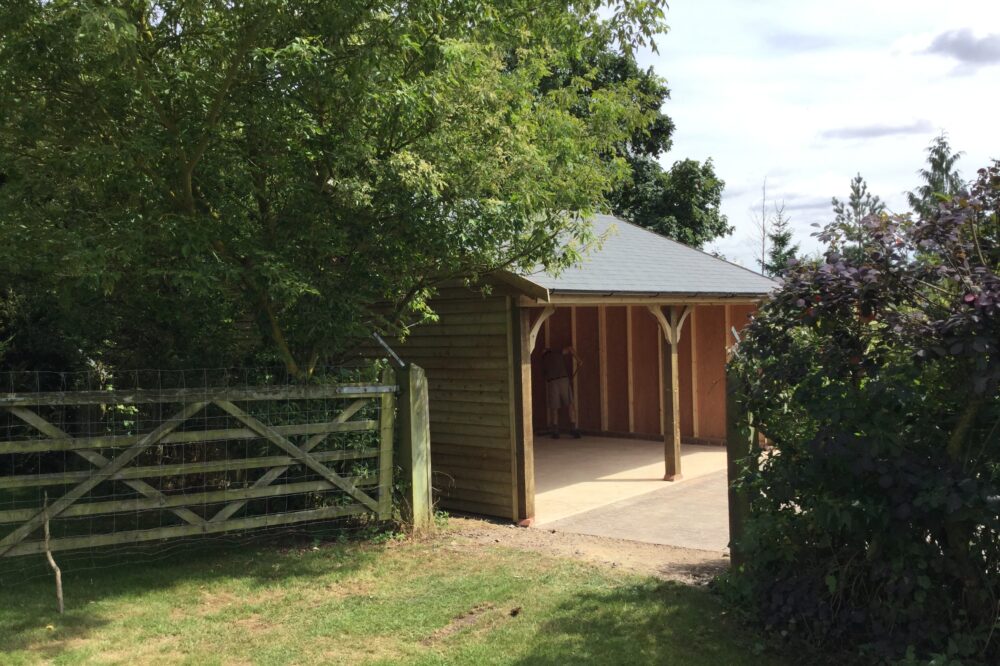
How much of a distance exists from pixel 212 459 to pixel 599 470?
19.0ft

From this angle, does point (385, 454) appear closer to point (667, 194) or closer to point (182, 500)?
point (182, 500)

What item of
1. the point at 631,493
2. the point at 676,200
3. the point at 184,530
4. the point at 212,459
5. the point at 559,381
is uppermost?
the point at 676,200

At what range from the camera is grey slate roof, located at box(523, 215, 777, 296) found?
9438mm

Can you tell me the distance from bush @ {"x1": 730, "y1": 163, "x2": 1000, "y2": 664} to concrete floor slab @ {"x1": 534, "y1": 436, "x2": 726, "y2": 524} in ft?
14.4

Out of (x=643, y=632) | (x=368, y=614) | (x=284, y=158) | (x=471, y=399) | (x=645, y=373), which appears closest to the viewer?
(x=643, y=632)

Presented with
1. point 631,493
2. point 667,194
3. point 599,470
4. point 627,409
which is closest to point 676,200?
point 667,194

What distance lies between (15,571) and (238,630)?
2.29m

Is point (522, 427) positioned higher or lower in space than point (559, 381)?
lower

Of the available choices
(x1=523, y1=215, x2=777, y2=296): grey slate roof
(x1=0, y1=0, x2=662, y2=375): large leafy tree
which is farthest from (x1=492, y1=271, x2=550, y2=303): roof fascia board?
(x1=0, y1=0, x2=662, y2=375): large leafy tree

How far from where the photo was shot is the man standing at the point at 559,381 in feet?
48.2

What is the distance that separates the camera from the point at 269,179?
6961 millimetres

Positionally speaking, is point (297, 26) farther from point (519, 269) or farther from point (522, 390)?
point (522, 390)

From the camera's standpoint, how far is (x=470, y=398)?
9.05m

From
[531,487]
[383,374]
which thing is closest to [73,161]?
[383,374]
